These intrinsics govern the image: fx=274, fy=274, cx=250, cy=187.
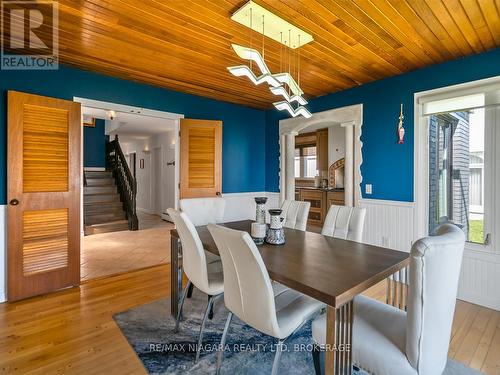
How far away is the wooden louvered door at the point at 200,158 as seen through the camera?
3916 millimetres

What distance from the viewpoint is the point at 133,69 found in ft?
10.3

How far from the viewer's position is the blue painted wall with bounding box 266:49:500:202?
9.29 ft

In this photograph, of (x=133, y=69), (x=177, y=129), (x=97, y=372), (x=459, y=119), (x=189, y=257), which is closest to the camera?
(x=97, y=372)

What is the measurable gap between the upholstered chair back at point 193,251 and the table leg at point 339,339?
947mm

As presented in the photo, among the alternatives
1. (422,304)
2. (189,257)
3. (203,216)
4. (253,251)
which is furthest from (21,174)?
(422,304)

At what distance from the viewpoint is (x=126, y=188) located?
6645mm

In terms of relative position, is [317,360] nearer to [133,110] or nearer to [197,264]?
[197,264]

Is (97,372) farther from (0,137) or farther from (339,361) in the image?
(0,137)

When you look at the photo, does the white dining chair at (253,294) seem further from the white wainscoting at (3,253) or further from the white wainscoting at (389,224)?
the white wainscoting at (3,253)

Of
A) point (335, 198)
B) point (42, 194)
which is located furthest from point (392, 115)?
point (42, 194)

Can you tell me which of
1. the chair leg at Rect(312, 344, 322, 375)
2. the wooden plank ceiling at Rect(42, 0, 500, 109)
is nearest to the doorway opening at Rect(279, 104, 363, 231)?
the wooden plank ceiling at Rect(42, 0, 500, 109)

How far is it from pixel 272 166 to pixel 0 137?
3672 millimetres

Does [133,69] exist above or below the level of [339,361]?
above

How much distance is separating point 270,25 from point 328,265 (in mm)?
1848
